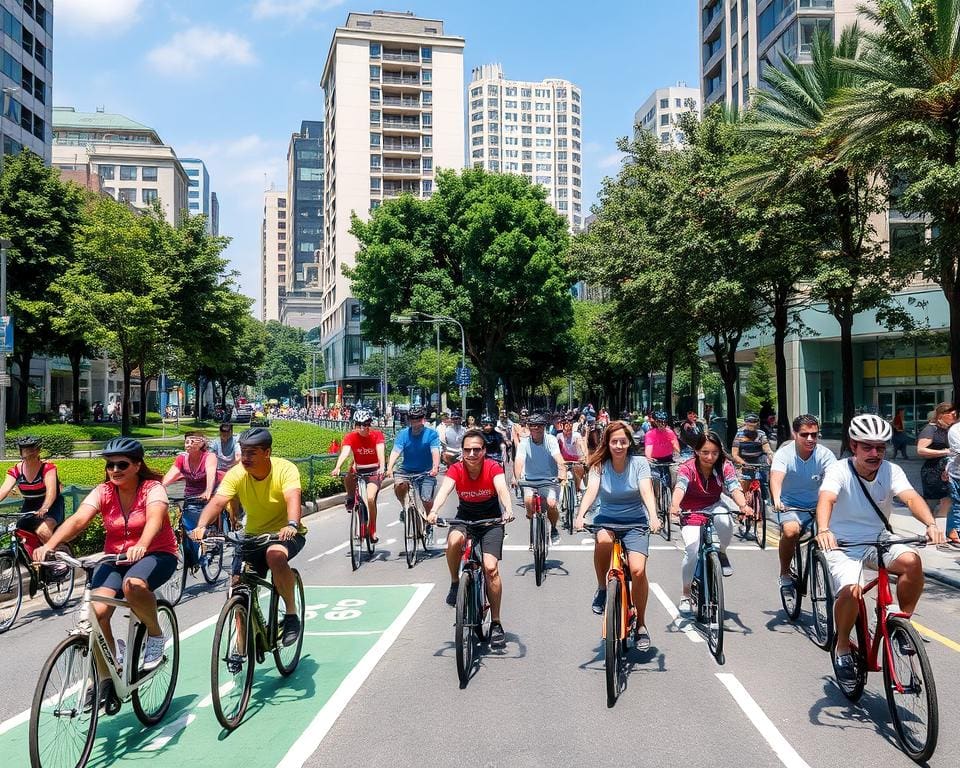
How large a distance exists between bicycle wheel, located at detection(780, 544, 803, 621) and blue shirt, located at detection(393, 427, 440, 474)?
16.2ft

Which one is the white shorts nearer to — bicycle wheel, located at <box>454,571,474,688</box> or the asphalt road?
the asphalt road

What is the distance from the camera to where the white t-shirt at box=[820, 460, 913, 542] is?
Result: 18.3 feet

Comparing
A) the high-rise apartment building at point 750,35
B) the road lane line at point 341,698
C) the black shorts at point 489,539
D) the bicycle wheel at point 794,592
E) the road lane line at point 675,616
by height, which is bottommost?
the road lane line at point 675,616

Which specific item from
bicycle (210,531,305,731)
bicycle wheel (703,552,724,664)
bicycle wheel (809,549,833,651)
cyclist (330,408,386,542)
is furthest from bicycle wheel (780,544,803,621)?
cyclist (330,408,386,542)

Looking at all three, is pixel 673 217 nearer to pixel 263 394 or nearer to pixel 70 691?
pixel 70 691

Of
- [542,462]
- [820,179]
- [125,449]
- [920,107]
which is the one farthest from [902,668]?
[820,179]

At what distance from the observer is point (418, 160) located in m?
81.4

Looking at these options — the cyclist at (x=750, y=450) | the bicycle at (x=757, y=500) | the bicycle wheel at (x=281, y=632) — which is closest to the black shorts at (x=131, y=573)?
the bicycle wheel at (x=281, y=632)

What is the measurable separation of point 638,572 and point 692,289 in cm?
1958

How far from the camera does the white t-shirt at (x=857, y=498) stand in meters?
5.59

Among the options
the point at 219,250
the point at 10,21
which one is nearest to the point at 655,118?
the point at 10,21

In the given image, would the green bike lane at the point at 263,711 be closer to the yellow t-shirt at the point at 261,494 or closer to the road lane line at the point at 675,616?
the yellow t-shirt at the point at 261,494

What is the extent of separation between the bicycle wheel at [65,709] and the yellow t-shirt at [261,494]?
1455 mm

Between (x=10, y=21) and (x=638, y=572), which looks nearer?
(x=638, y=572)
